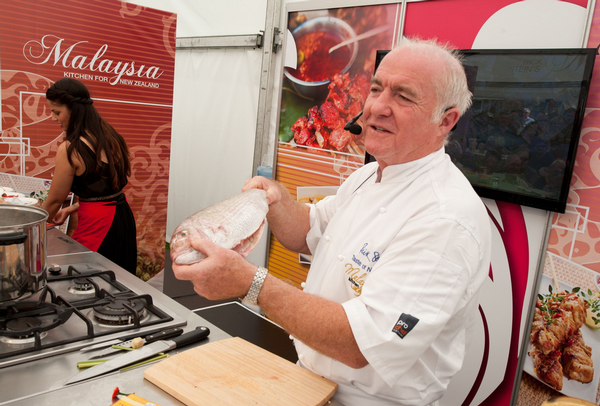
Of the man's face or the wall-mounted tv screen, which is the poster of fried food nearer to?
the wall-mounted tv screen

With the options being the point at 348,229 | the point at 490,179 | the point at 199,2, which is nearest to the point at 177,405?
the point at 348,229

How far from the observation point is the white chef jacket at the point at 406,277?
115 centimetres

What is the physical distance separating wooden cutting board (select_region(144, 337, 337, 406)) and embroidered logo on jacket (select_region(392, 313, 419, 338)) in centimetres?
30

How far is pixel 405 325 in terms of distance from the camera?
1136mm

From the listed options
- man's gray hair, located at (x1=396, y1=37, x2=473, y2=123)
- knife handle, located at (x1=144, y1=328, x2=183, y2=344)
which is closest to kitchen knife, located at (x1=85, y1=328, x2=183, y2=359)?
knife handle, located at (x1=144, y1=328, x2=183, y2=344)

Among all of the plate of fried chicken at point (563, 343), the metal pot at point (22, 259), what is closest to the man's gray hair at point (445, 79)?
the metal pot at point (22, 259)

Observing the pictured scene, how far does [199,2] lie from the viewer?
16.8 ft

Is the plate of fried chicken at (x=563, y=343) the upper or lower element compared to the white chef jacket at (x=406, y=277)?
lower

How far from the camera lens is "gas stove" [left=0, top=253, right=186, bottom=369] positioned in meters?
1.33

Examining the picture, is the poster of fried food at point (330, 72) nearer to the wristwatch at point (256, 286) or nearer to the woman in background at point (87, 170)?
the woman in background at point (87, 170)

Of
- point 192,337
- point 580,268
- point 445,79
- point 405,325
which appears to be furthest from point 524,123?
point 192,337

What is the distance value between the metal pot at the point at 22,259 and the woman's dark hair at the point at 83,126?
160cm

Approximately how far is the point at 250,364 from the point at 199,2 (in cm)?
479

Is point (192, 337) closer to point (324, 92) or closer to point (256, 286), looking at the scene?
point (256, 286)
